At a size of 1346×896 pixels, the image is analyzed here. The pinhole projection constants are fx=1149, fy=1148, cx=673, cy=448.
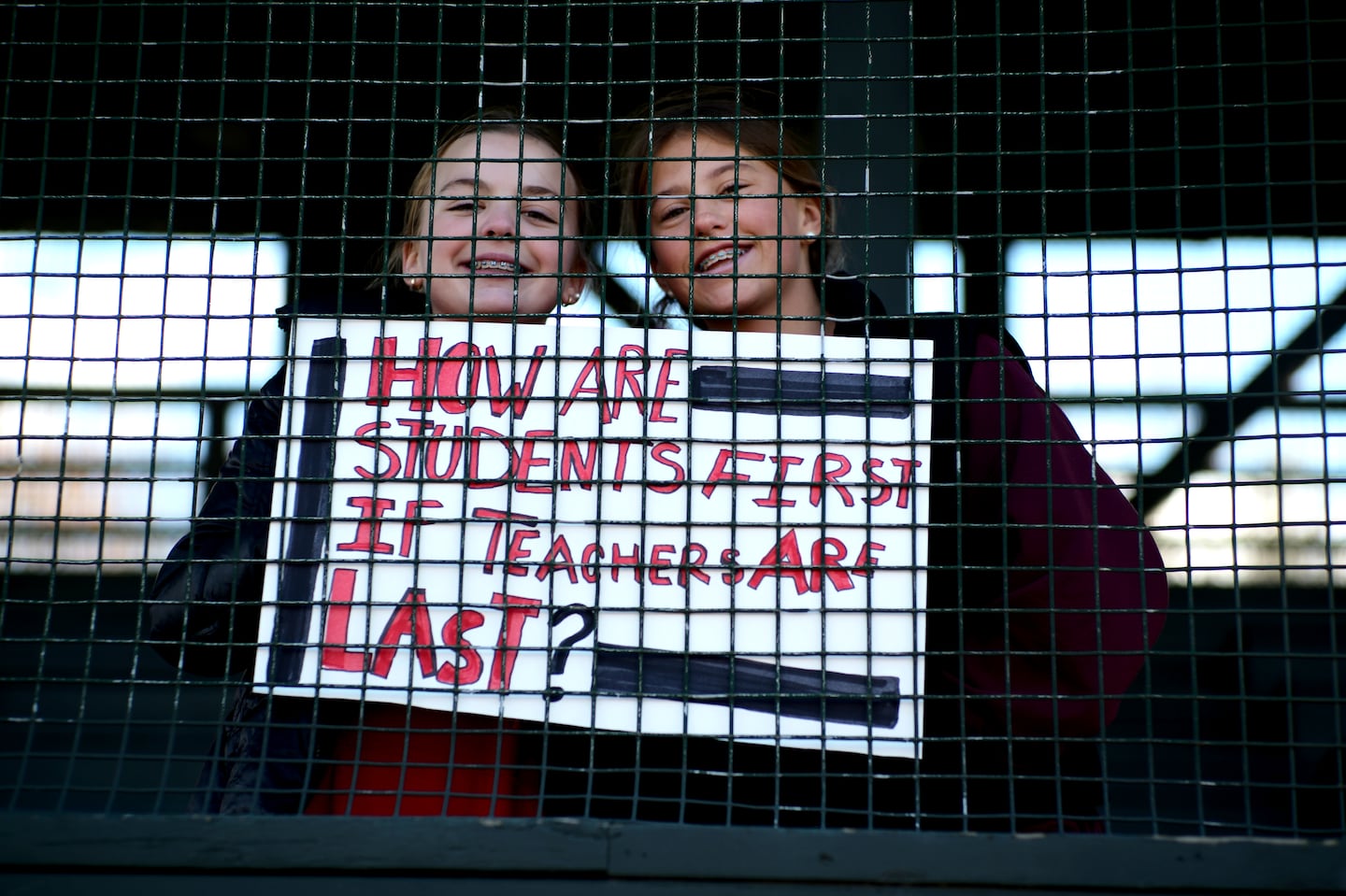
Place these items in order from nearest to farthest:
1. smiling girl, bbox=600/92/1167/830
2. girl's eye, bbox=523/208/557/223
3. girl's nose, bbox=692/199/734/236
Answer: smiling girl, bbox=600/92/1167/830
girl's nose, bbox=692/199/734/236
girl's eye, bbox=523/208/557/223

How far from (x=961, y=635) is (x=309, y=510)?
0.79 m

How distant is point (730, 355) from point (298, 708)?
71 cm

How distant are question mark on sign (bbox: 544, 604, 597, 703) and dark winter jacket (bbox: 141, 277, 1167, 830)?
8 centimetres

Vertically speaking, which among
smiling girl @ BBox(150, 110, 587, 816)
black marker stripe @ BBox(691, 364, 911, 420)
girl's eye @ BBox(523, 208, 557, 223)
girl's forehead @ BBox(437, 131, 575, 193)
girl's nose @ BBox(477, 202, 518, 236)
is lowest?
smiling girl @ BBox(150, 110, 587, 816)

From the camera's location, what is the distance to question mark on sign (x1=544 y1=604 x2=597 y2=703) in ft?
4.45

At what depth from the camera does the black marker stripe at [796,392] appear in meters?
1.39

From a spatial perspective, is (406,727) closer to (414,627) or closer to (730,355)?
(414,627)

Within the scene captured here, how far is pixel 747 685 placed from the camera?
52.8 inches

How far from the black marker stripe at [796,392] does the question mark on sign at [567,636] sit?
285mm

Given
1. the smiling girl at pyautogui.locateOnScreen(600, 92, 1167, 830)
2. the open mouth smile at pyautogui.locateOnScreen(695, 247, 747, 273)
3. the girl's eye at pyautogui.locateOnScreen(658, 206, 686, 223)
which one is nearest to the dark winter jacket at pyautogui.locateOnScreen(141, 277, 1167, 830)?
the smiling girl at pyautogui.locateOnScreen(600, 92, 1167, 830)

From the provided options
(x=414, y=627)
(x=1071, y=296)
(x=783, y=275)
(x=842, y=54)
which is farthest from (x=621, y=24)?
(x=414, y=627)

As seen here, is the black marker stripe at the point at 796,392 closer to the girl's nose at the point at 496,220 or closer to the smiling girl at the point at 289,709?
the smiling girl at the point at 289,709

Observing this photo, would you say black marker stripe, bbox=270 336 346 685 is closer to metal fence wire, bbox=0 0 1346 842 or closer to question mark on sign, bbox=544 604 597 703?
metal fence wire, bbox=0 0 1346 842

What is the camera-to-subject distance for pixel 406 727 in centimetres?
133
